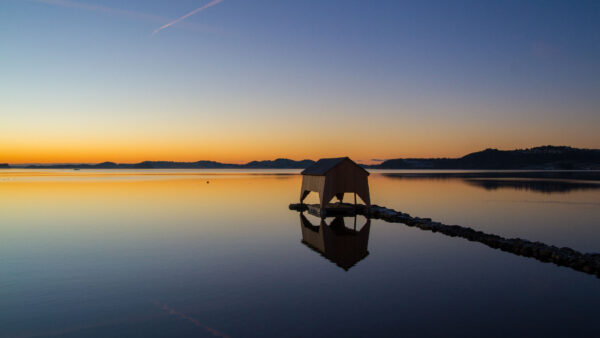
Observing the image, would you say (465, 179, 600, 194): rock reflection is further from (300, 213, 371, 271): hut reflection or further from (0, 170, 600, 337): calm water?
(300, 213, 371, 271): hut reflection

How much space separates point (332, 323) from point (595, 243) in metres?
15.7

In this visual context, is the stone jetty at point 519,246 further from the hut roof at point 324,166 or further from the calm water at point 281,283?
the hut roof at point 324,166

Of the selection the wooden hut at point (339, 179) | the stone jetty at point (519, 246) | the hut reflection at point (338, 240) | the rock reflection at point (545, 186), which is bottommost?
the hut reflection at point (338, 240)

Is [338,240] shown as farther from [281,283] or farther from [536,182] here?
[536,182]

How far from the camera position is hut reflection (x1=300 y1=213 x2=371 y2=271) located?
1449 cm

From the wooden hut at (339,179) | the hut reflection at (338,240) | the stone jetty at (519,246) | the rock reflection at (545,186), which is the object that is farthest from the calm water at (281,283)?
the rock reflection at (545,186)

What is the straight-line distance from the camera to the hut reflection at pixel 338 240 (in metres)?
14.5

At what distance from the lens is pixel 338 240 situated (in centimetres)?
1795

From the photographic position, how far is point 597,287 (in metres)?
10.7

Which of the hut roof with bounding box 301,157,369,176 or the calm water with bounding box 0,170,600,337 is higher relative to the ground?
the hut roof with bounding box 301,157,369,176

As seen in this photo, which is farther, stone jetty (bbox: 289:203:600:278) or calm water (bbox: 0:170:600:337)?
stone jetty (bbox: 289:203:600:278)

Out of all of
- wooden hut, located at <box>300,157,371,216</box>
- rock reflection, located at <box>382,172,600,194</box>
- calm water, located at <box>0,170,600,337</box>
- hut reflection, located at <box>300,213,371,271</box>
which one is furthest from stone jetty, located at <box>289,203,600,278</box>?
rock reflection, located at <box>382,172,600,194</box>

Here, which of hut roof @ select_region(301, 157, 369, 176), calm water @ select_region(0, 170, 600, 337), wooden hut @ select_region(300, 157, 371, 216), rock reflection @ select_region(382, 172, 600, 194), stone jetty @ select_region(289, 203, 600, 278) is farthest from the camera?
rock reflection @ select_region(382, 172, 600, 194)

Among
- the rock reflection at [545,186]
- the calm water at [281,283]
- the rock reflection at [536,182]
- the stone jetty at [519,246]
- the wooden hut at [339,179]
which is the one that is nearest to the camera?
the calm water at [281,283]
